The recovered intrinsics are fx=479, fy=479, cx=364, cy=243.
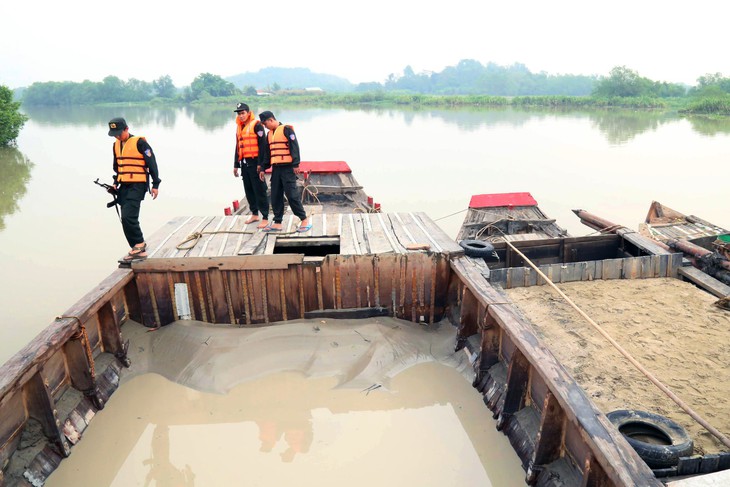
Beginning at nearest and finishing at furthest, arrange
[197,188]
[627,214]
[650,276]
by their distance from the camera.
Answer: [650,276] → [627,214] → [197,188]

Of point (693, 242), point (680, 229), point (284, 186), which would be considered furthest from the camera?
point (680, 229)

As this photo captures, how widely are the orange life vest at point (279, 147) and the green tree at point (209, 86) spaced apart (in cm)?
8993

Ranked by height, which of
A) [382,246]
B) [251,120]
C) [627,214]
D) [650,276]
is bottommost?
[627,214]

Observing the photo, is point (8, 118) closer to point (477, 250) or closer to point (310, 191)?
point (310, 191)

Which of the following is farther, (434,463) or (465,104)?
(465,104)

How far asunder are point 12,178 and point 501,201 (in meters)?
18.7

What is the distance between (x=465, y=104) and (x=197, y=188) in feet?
163

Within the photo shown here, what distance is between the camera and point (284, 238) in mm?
5988

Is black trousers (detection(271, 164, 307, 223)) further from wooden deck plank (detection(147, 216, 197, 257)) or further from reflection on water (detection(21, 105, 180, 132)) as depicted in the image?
reflection on water (detection(21, 105, 180, 132))

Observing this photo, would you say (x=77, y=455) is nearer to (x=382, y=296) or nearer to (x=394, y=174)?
(x=382, y=296)

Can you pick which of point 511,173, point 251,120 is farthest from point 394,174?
point 251,120

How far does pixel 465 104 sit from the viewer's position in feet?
196

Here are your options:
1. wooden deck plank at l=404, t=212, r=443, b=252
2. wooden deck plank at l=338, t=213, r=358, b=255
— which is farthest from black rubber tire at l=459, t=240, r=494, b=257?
wooden deck plank at l=338, t=213, r=358, b=255

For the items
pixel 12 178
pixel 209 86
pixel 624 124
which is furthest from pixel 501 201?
pixel 209 86
